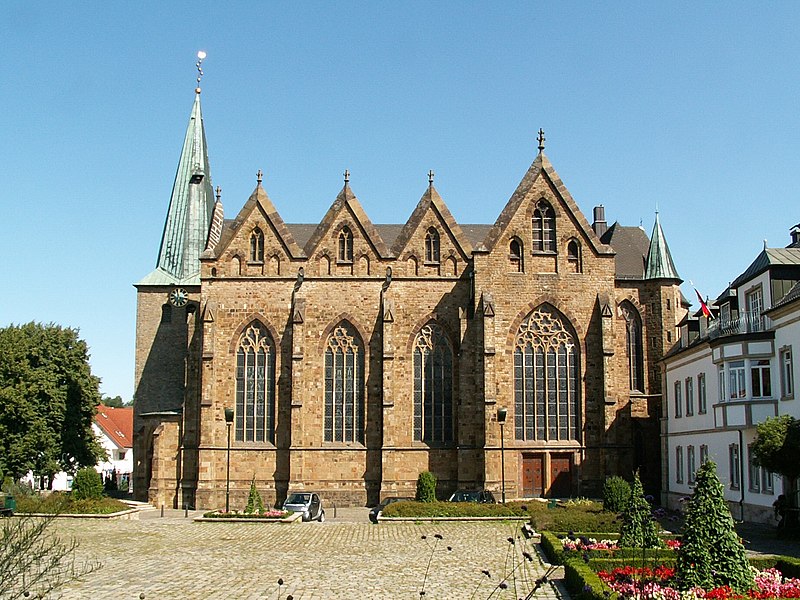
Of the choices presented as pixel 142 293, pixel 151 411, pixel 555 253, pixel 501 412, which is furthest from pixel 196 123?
pixel 501 412

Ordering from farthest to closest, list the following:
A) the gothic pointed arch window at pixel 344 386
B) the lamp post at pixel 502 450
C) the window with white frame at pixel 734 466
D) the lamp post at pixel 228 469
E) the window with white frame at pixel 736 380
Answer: the gothic pointed arch window at pixel 344 386 < the lamp post at pixel 228 469 < the lamp post at pixel 502 450 < the window with white frame at pixel 734 466 < the window with white frame at pixel 736 380

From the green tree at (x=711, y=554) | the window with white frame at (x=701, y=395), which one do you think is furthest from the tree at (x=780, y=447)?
the green tree at (x=711, y=554)

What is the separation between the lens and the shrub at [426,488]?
41.2 m

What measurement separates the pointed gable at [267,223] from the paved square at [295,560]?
16.5 meters

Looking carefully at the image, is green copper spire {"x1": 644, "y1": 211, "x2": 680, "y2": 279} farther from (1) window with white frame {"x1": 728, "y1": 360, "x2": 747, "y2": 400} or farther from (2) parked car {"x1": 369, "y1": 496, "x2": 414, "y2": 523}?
(2) parked car {"x1": 369, "y1": 496, "x2": 414, "y2": 523}

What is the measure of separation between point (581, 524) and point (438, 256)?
70.4 feet

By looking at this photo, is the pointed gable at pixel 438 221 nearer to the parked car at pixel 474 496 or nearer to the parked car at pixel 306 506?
the parked car at pixel 474 496

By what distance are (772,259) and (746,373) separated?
451cm

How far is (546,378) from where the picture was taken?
4612cm

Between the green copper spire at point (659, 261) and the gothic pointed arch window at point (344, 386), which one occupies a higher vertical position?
the green copper spire at point (659, 261)

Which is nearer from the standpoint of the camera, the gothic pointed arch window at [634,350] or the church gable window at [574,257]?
the church gable window at [574,257]

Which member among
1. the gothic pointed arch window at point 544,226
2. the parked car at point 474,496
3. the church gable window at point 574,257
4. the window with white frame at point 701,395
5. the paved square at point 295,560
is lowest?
the paved square at point 295,560

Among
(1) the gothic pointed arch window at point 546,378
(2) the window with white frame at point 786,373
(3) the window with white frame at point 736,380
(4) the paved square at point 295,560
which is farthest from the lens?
(1) the gothic pointed arch window at point 546,378

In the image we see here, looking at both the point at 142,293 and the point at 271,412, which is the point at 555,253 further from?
the point at 142,293
